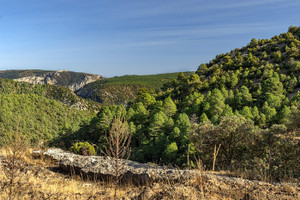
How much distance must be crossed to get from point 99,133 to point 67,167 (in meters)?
35.8

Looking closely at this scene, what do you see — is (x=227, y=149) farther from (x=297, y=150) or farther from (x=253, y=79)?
(x=253, y=79)

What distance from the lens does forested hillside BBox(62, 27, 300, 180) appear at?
12.2 metres

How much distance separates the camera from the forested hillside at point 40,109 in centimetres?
9036

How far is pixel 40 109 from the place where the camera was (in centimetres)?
11931

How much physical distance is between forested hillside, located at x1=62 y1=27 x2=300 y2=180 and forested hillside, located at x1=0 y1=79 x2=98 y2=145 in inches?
1591

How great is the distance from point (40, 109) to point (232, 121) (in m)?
130

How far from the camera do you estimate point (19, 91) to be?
530 ft

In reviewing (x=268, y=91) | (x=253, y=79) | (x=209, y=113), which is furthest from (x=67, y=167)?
(x=253, y=79)

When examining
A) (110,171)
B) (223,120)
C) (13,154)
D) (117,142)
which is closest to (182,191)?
(117,142)

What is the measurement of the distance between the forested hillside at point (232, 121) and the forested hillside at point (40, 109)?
40.4m

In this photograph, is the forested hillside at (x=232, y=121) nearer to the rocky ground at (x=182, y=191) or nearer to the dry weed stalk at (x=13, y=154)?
the rocky ground at (x=182, y=191)

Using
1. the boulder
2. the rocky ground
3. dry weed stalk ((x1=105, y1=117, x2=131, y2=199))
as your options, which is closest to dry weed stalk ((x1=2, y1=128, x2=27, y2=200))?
the rocky ground

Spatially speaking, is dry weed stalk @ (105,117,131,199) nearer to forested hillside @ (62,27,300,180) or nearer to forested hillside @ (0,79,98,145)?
forested hillside @ (62,27,300,180)

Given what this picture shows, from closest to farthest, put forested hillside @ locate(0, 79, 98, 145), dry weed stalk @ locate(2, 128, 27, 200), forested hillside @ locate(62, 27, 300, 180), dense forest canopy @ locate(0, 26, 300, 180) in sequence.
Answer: dry weed stalk @ locate(2, 128, 27, 200) < forested hillside @ locate(62, 27, 300, 180) < dense forest canopy @ locate(0, 26, 300, 180) < forested hillside @ locate(0, 79, 98, 145)
